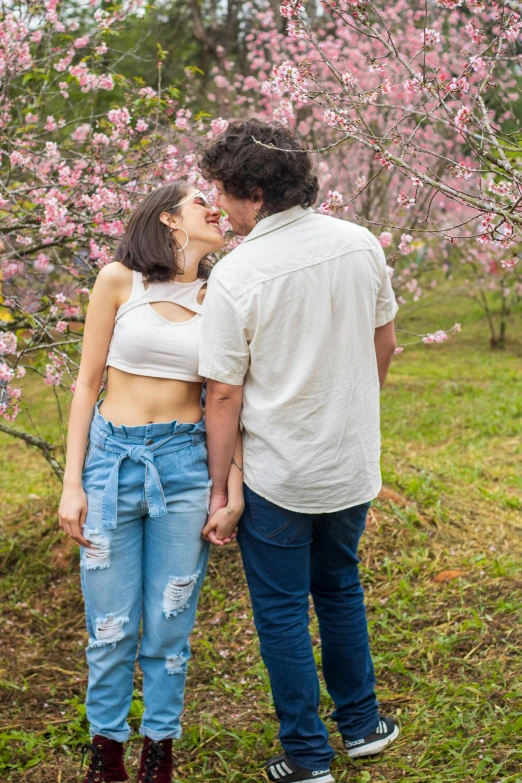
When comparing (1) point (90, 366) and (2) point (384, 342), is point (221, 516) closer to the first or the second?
(1) point (90, 366)

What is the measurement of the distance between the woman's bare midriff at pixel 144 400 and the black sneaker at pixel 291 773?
1.03m

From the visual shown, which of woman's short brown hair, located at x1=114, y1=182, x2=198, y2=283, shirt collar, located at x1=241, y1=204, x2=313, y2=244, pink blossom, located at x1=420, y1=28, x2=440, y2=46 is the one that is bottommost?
woman's short brown hair, located at x1=114, y1=182, x2=198, y2=283

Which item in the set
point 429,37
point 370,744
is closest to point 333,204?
point 429,37

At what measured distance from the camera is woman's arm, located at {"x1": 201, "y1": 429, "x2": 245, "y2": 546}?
7.33 ft

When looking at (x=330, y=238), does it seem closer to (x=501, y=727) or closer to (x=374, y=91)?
(x=374, y=91)

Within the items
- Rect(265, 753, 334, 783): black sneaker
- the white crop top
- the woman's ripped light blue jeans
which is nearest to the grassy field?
Rect(265, 753, 334, 783): black sneaker

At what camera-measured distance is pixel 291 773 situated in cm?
235

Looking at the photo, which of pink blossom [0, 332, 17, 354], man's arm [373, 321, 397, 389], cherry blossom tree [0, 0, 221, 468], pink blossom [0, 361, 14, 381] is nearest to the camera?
man's arm [373, 321, 397, 389]

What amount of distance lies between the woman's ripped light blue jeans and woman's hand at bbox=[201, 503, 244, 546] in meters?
0.03

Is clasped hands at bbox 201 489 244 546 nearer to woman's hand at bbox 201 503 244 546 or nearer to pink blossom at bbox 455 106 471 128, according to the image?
woman's hand at bbox 201 503 244 546

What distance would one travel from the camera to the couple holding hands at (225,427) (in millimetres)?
2121

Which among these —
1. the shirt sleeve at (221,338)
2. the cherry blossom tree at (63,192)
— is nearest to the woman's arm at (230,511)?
the shirt sleeve at (221,338)

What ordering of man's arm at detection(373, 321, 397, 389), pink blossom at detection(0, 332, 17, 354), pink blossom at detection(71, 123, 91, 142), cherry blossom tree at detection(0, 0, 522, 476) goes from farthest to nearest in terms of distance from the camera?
pink blossom at detection(71, 123, 91, 142) → pink blossom at detection(0, 332, 17, 354) → man's arm at detection(373, 321, 397, 389) → cherry blossom tree at detection(0, 0, 522, 476)

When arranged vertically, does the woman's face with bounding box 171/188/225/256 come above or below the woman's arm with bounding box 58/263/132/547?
above
